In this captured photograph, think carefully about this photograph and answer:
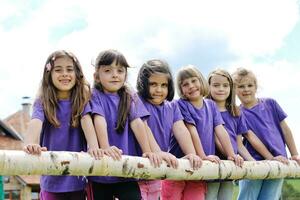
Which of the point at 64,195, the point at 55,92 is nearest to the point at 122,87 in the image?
the point at 55,92

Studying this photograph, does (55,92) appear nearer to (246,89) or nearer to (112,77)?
(112,77)

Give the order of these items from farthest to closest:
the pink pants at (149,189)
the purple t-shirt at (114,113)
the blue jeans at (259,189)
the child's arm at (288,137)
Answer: the child's arm at (288,137), the blue jeans at (259,189), the pink pants at (149,189), the purple t-shirt at (114,113)

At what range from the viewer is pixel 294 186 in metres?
5.64

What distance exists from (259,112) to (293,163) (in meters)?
0.55

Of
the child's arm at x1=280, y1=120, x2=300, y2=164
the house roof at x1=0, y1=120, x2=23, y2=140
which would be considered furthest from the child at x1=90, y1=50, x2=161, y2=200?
the house roof at x1=0, y1=120, x2=23, y2=140

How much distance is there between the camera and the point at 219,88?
4543 millimetres

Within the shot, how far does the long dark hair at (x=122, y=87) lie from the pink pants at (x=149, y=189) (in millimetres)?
454

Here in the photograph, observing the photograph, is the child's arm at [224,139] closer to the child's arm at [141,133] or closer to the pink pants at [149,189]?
the pink pants at [149,189]

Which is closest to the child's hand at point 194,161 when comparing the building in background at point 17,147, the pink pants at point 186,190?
the pink pants at point 186,190

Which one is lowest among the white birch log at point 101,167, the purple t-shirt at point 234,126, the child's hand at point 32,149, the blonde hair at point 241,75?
the white birch log at point 101,167

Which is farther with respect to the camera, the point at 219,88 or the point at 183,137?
the point at 219,88

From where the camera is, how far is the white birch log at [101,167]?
A: 2724 mm

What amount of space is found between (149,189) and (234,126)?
3.70ft

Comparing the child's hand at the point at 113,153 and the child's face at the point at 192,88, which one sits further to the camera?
the child's face at the point at 192,88
